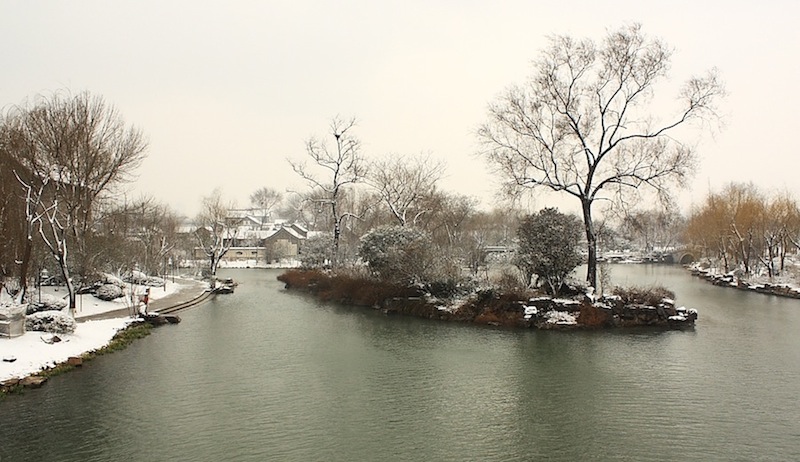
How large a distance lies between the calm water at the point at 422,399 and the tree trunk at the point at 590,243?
4.47 meters

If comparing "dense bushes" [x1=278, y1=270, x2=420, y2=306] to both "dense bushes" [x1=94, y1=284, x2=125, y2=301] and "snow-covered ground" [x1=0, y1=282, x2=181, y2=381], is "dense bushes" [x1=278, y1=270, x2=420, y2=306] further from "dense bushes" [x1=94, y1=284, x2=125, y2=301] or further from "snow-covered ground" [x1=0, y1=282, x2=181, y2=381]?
"snow-covered ground" [x1=0, y1=282, x2=181, y2=381]

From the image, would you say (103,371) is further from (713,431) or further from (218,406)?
(713,431)

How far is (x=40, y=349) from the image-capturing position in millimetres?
12727

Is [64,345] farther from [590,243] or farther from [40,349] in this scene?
[590,243]

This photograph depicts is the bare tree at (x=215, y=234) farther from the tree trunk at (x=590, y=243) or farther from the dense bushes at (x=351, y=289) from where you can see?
the tree trunk at (x=590, y=243)

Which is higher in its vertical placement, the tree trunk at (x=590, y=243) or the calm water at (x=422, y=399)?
the tree trunk at (x=590, y=243)

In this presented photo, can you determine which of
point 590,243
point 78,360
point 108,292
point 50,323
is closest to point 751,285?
point 590,243

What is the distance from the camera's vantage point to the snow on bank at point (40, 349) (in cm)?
1146

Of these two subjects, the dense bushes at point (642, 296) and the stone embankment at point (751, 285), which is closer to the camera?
the dense bushes at point (642, 296)

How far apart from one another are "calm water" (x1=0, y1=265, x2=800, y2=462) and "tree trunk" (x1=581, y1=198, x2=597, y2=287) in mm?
4469

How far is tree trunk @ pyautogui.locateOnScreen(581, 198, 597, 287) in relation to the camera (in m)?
21.5

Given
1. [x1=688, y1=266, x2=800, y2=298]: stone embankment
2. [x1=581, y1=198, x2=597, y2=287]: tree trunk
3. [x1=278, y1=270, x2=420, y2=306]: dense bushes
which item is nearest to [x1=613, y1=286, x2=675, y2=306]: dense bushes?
[x1=581, y1=198, x2=597, y2=287]: tree trunk

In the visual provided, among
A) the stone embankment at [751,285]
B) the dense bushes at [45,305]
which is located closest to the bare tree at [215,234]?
the dense bushes at [45,305]

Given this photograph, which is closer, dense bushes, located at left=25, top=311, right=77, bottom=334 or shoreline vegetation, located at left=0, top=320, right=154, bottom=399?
shoreline vegetation, located at left=0, top=320, right=154, bottom=399
